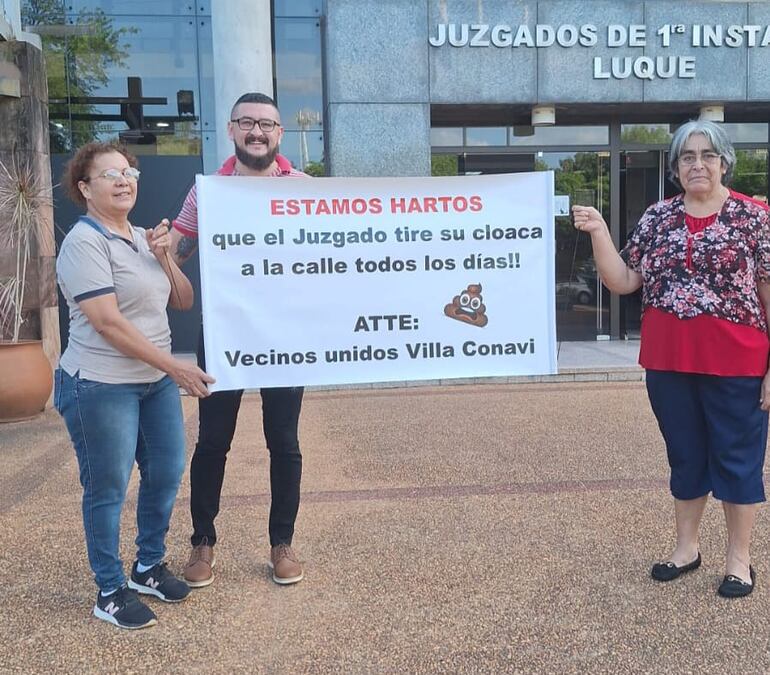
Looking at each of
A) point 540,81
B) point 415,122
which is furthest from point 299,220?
A: point 540,81

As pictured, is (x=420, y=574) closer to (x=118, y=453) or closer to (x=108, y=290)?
(x=118, y=453)

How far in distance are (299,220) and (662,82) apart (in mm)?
8320

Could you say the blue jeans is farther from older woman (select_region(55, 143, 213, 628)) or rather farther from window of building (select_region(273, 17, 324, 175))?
window of building (select_region(273, 17, 324, 175))

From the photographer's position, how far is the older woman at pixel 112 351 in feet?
9.09

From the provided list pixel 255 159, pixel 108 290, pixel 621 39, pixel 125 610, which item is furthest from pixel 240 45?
pixel 125 610

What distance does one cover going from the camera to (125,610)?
299 centimetres

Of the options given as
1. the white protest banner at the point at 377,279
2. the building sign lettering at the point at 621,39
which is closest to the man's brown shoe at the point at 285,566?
the white protest banner at the point at 377,279

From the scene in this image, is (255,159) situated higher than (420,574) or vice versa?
(255,159)

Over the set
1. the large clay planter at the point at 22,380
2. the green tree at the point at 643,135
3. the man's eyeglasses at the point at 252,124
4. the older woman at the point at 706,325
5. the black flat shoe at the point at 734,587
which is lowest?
the black flat shoe at the point at 734,587

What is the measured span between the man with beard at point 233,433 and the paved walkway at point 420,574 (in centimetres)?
15

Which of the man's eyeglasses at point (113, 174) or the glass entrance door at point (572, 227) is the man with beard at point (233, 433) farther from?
the glass entrance door at point (572, 227)

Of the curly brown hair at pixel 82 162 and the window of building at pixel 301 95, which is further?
the window of building at pixel 301 95

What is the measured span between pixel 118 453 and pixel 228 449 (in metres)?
0.55

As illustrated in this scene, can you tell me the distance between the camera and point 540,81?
32.6ft
